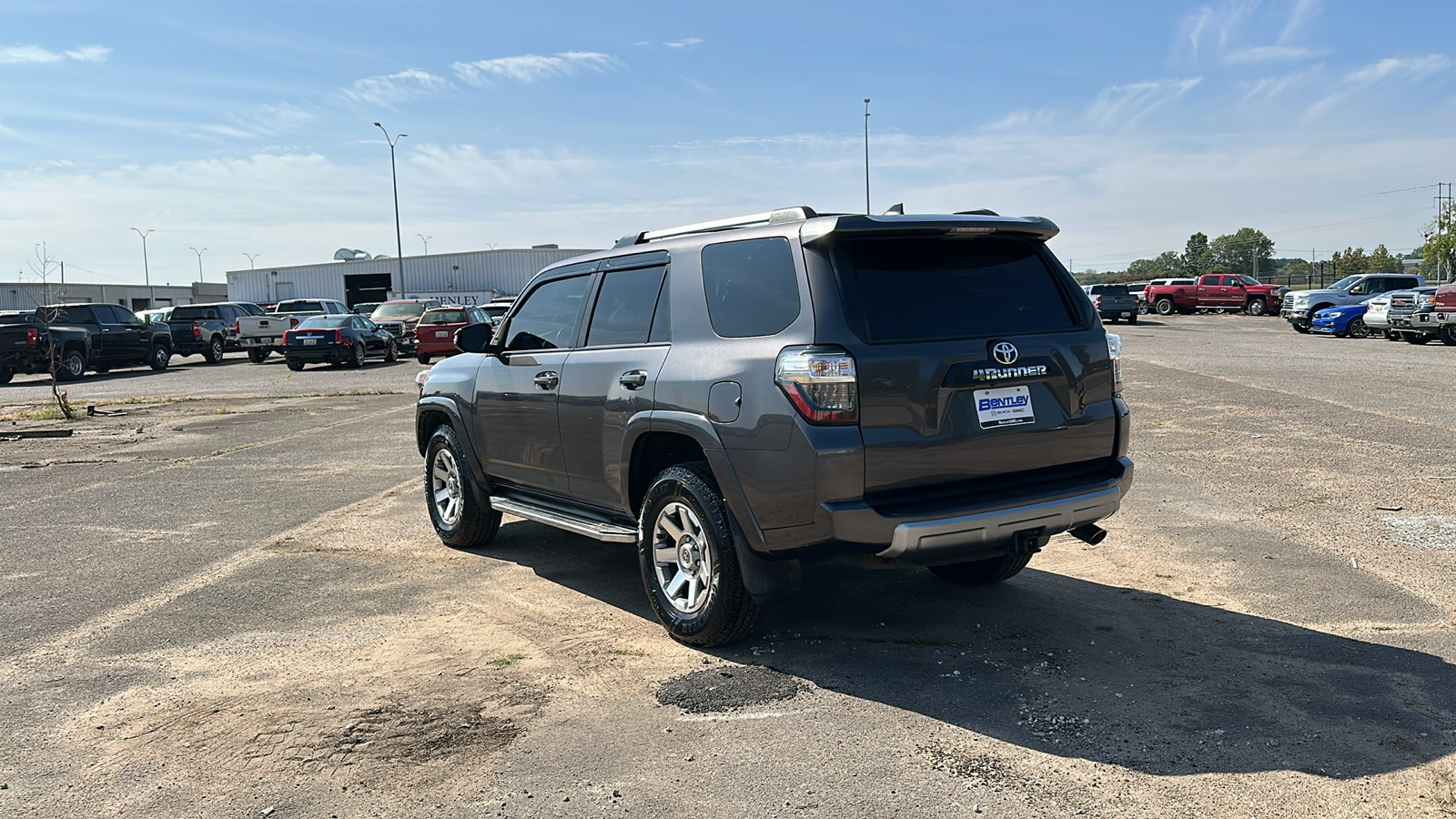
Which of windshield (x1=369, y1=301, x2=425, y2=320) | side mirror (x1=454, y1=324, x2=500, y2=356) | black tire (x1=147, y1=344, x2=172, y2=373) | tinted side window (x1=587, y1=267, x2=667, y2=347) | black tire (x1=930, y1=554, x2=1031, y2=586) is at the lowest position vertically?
black tire (x1=930, y1=554, x2=1031, y2=586)

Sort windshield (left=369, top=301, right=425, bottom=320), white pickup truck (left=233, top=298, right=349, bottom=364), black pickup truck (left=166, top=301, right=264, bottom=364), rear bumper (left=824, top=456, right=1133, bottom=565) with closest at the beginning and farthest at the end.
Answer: rear bumper (left=824, top=456, right=1133, bottom=565) → white pickup truck (left=233, top=298, right=349, bottom=364) → black pickup truck (left=166, top=301, right=264, bottom=364) → windshield (left=369, top=301, right=425, bottom=320)

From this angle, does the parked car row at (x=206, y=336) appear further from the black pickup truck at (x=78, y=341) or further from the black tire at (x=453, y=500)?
the black tire at (x=453, y=500)

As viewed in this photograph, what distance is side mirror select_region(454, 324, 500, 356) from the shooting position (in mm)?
6832

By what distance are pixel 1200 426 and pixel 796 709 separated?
386 inches

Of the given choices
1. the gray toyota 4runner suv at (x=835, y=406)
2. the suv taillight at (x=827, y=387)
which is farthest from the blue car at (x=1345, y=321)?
the suv taillight at (x=827, y=387)

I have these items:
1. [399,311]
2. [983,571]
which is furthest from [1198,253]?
[983,571]

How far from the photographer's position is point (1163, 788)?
3.54 metres

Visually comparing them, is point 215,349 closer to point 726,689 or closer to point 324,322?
point 324,322

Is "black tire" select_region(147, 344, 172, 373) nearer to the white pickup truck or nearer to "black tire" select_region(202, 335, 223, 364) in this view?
the white pickup truck

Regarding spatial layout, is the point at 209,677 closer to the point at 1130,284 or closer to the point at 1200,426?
the point at 1200,426

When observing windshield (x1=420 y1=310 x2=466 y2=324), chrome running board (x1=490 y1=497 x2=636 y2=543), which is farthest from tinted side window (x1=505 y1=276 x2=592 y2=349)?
windshield (x1=420 y1=310 x2=466 y2=324)

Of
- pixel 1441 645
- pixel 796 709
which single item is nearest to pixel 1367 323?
pixel 1441 645

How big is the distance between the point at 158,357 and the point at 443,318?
829 centimetres

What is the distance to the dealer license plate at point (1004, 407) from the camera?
15.3ft
